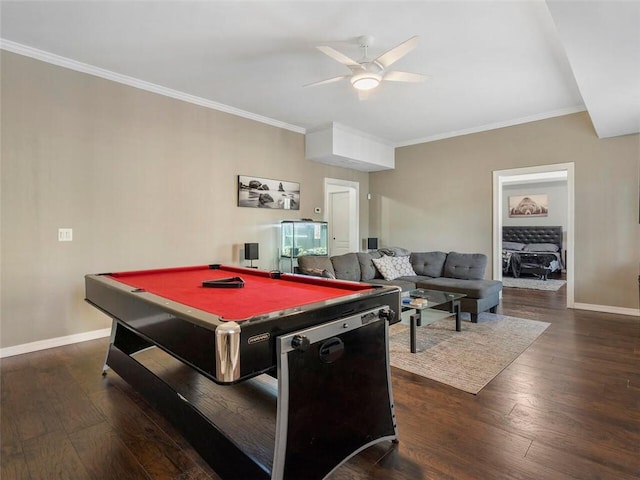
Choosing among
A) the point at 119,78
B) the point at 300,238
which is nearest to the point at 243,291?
the point at 119,78

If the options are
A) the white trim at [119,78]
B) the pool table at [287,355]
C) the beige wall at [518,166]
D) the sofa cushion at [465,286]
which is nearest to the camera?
the pool table at [287,355]

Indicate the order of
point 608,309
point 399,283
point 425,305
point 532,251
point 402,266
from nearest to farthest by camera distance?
point 425,305 < point 608,309 < point 399,283 < point 402,266 < point 532,251

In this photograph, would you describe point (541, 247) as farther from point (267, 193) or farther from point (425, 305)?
point (267, 193)

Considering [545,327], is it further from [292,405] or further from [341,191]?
[341,191]

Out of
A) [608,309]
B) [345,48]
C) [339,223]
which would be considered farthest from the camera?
[339,223]

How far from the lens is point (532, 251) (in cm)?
781

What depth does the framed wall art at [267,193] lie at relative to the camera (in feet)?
16.1

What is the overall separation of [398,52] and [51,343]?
13.8 ft

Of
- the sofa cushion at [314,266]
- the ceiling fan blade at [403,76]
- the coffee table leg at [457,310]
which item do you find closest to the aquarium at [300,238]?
the sofa cushion at [314,266]

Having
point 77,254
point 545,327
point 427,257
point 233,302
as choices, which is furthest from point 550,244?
point 77,254

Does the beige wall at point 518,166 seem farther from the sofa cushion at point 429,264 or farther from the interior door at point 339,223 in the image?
the sofa cushion at point 429,264

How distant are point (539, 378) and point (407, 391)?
1.08 meters

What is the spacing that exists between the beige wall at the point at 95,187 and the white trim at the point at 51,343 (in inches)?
1.9

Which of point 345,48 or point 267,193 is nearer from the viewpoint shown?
point 345,48
